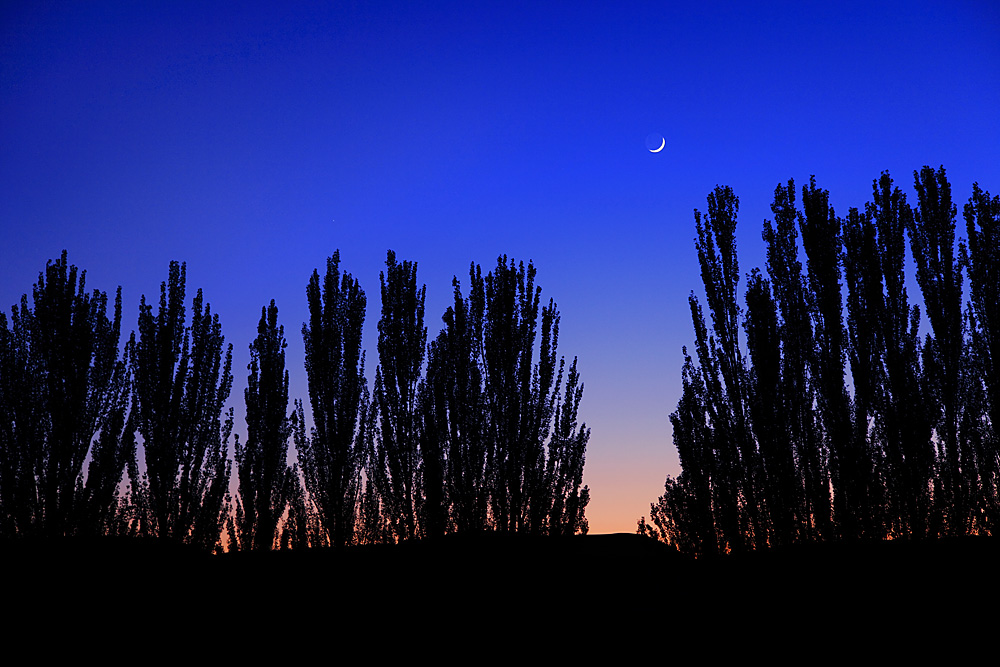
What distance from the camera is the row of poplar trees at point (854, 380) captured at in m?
13.3

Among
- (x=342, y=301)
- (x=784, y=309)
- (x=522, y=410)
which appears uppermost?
(x=342, y=301)

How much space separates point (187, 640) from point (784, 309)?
1302 cm

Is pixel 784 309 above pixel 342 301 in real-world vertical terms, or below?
below

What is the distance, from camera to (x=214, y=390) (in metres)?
14.7

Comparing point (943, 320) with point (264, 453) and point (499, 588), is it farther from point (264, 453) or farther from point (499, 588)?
point (264, 453)

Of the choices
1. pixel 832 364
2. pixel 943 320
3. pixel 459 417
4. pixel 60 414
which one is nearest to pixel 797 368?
pixel 832 364

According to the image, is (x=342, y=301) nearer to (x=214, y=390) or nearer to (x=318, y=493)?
(x=214, y=390)

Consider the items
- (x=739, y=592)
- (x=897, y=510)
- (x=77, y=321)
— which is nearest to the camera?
(x=739, y=592)

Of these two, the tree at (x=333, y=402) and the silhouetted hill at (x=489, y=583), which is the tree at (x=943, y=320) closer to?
the silhouetted hill at (x=489, y=583)

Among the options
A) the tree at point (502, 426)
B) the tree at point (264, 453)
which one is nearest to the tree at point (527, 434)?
the tree at point (502, 426)

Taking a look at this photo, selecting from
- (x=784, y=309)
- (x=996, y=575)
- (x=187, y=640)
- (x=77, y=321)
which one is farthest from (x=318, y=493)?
(x=996, y=575)

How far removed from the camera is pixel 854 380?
14.0m

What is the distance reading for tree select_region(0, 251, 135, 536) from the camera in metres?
13.3

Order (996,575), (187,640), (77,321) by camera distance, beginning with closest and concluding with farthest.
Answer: (187,640), (996,575), (77,321)
